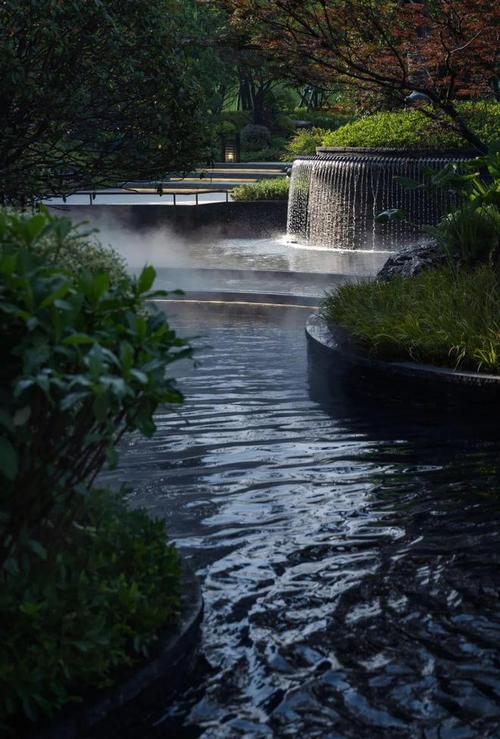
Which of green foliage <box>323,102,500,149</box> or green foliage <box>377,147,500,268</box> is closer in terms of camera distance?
green foliage <box>377,147,500,268</box>

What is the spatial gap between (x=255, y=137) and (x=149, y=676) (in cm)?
5070

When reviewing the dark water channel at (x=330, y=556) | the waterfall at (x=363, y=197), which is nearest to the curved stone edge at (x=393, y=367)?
the dark water channel at (x=330, y=556)

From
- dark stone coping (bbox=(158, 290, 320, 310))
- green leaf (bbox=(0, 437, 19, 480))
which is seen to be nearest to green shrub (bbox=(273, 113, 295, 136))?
→ dark stone coping (bbox=(158, 290, 320, 310))

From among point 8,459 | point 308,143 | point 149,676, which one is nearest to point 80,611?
point 149,676

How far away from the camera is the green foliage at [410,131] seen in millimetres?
22406

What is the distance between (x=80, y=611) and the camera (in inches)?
158

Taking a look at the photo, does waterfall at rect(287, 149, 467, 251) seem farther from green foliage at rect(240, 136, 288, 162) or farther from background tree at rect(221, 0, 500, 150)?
green foliage at rect(240, 136, 288, 162)

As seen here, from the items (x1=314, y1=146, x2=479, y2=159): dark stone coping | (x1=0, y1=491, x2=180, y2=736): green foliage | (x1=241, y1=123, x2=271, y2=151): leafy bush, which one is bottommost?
(x1=0, y1=491, x2=180, y2=736): green foliage

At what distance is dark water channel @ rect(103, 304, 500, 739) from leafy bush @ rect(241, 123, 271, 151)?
44031mm

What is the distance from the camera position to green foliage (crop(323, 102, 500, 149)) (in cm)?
2241

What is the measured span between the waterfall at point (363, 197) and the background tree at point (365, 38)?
4790mm

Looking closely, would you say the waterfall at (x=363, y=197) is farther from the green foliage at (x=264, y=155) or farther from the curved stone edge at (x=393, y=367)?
the green foliage at (x=264, y=155)

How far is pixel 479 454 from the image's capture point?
8359 mm

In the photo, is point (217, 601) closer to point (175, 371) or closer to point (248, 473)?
point (248, 473)
